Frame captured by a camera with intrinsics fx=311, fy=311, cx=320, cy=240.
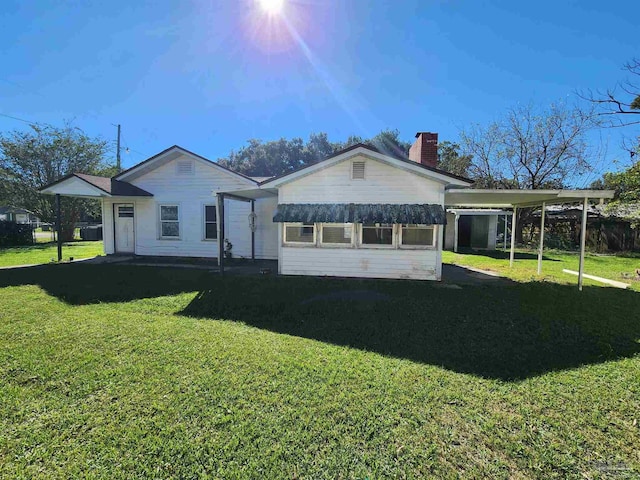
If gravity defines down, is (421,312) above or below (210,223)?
below

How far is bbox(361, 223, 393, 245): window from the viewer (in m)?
9.53

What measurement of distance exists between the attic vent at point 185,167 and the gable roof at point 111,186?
1.64 metres

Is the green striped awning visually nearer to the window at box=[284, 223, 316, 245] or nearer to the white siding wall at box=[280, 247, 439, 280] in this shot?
the window at box=[284, 223, 316, 245]

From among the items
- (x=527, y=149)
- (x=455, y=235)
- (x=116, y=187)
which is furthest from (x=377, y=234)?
(x=527, y=149)

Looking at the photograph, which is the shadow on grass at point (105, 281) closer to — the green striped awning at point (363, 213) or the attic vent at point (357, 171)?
the green striped awning at point (363, 213)

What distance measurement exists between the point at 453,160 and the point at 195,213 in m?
23.5

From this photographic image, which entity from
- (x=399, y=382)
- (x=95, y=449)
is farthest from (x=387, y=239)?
(x=95, y=449)

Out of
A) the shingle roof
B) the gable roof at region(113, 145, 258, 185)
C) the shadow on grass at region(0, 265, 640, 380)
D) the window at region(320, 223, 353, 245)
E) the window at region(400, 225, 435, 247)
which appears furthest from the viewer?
the gable roof at region(113, 145, 258, 185)

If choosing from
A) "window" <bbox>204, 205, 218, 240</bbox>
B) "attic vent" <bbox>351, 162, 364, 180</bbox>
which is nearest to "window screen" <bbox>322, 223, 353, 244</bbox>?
"attic vent" <bbox>351, 162, 364, 180</bbox>

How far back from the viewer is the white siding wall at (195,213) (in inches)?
511

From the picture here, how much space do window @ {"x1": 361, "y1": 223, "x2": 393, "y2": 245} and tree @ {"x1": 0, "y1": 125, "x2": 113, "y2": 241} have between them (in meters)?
21.4

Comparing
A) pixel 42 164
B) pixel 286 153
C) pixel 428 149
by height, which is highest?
pixel 286 153

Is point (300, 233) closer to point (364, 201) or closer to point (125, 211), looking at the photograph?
point (364, 201)

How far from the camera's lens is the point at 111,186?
1255 cm
